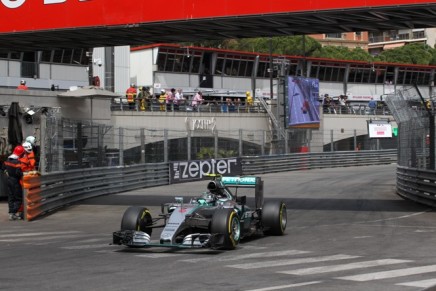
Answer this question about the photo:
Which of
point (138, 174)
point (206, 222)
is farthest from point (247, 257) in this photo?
point (138, 174)

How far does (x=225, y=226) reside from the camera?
427 inches

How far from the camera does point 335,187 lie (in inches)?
1072

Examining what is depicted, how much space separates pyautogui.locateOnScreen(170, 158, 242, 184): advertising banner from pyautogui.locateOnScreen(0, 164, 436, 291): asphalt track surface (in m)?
11.7

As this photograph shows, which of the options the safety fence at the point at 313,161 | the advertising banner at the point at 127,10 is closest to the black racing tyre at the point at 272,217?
the advertising banner at the point at 127,10

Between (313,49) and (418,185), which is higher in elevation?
(313,49)

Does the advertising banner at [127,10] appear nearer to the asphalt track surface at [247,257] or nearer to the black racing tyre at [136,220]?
the asphalt track surface at [247,257]

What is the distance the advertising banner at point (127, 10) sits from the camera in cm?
1638

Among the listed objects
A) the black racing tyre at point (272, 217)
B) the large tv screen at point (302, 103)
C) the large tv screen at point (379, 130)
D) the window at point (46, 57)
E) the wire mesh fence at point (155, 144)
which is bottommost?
the black racing tyre at point (272, 217)

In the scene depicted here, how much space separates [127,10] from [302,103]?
2968 centimetres

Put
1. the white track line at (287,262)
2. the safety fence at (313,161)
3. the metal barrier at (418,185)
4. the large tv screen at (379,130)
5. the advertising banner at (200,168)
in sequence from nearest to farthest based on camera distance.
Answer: the white track line at (287,262)
the metal barrier at (418,185)
the advertising banner at (200,168)
the safety fence at (313,161)
the large tv screen at (379,130)

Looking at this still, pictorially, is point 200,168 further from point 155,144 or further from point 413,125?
point 413,125

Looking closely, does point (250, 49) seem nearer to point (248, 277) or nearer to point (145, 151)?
point (145, 151)

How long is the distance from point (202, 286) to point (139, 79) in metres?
61.3

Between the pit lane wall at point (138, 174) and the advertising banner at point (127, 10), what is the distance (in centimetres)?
408
